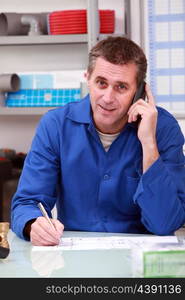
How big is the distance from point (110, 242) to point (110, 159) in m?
0.35

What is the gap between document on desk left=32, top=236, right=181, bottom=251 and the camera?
1361 millimetres

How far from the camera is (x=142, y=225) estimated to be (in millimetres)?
1698

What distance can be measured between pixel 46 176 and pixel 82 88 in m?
1.18

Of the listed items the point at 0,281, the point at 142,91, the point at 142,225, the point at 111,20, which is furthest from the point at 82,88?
the point at 0,281

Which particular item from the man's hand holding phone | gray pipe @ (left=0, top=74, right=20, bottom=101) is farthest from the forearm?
gray pipe @ (left=0, top=74, right=20, bottom=101)

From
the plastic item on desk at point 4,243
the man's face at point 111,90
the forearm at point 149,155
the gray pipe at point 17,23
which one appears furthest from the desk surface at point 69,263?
the gray pipe at point 17,23

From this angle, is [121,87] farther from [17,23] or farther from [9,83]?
[17,23]

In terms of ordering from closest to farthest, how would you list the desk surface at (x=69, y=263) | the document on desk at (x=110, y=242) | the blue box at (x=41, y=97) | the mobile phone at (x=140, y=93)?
the desk surface at (x=69, y=263) < the document on desk at (x=110, y=242) < the mobile phone at (x=140, y=93) < the blue box at (x=41, y=97)

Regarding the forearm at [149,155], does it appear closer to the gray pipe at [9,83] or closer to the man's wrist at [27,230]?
the man's wrist at [27,230]

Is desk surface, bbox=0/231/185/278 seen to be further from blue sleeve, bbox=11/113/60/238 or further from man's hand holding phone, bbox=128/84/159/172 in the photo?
man's hand holding phone, bbox=128/84/159/172

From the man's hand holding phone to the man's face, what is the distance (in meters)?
0.04

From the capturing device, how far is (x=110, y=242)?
4.63 feet

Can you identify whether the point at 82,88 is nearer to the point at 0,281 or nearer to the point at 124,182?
the point at 124,182

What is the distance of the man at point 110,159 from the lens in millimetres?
1584
